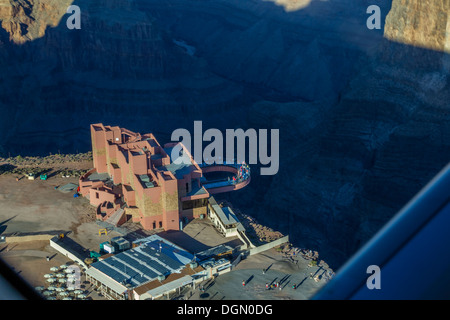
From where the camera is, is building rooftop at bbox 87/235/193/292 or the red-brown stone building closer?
building rooftop at bbox 87/235/193/292

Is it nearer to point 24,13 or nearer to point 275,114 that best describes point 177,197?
A: point 275,114

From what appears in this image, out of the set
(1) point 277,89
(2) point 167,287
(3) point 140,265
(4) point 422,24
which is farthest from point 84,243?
(1) point 277,89

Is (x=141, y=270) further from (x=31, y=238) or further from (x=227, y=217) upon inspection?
(x=31, y=238)

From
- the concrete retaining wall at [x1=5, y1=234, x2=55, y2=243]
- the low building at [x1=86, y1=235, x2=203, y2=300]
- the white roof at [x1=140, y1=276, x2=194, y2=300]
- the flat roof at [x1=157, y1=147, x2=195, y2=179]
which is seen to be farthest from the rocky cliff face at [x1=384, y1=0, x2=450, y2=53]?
the concrete retaining wall at [x1=5, y1=234, x2=55, y2=243]

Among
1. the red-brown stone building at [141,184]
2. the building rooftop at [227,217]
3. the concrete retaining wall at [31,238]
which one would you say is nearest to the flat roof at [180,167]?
the red-brown stone building at [141,184]

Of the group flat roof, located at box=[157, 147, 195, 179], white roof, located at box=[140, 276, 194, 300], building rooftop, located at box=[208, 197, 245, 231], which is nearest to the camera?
white roof, located at box=[140, 276, 194, 300]

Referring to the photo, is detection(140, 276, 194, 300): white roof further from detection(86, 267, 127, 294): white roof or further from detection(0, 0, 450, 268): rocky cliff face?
detection(0, 0, 450, 268): rocky cliff face

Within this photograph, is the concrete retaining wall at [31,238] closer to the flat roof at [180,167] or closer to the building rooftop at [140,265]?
the building rooftop at [140,265]

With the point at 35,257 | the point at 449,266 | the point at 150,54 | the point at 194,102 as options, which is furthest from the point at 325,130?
the point at 449,266
